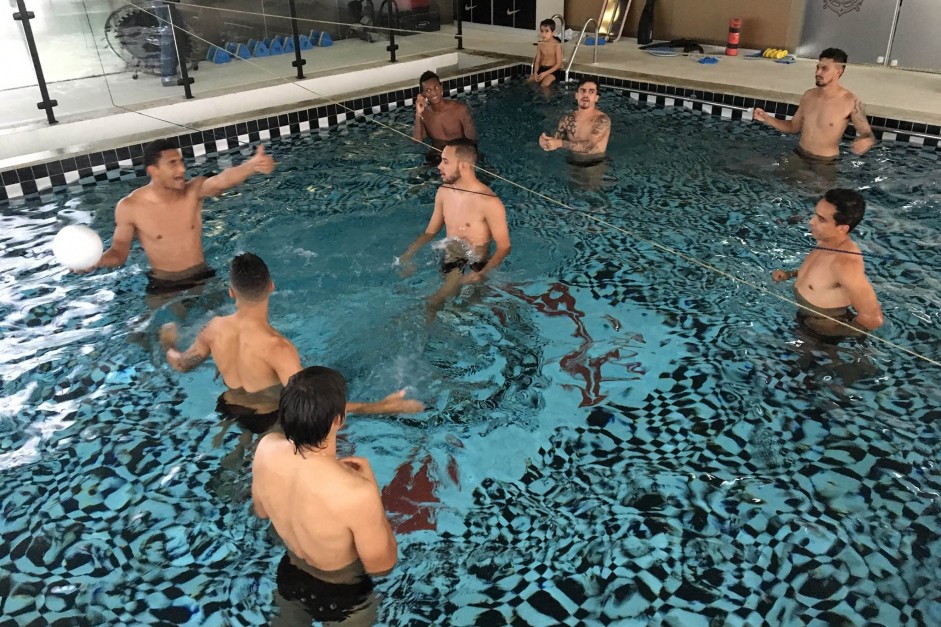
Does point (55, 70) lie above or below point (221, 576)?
above

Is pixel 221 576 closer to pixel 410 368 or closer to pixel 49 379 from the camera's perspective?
pixel 410 368

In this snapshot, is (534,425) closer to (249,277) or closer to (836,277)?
(249,277)

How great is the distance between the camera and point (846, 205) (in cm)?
405

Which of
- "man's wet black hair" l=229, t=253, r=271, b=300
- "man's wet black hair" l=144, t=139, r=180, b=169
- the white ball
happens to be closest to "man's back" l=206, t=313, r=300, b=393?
"man's wet black hair" l=229, t=253, r=271, b=300

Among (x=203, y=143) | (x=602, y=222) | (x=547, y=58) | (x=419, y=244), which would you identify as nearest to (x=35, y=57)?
(x=203, y=143)

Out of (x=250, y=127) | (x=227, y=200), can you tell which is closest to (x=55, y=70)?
(x=250, y=127)

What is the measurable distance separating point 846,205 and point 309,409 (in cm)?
318

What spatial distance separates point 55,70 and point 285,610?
6708 millimetres

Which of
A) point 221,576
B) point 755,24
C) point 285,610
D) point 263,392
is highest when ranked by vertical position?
point 755,24

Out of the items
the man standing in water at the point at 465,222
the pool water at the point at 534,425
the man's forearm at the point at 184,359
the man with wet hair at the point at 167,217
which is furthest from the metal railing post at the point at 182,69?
the man's forearm at the point at 184,359

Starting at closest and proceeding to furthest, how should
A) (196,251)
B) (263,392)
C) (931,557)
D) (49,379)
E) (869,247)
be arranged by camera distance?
(931,557) → (263,392) → (49,379) → (196,251) → (869,247)

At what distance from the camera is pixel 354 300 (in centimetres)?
520

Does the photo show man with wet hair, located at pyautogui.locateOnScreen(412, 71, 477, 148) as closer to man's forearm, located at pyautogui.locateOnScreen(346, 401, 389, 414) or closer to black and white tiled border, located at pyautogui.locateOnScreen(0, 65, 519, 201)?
black and white tiled border, located at pyautogui.locateOnScreen(0, 65, 519, 201)

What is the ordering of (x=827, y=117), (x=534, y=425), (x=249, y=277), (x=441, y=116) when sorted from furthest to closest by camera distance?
(x=441, y=116) < (x=827, y=117) < (x=534, y=425) < (x=249, y=277)
